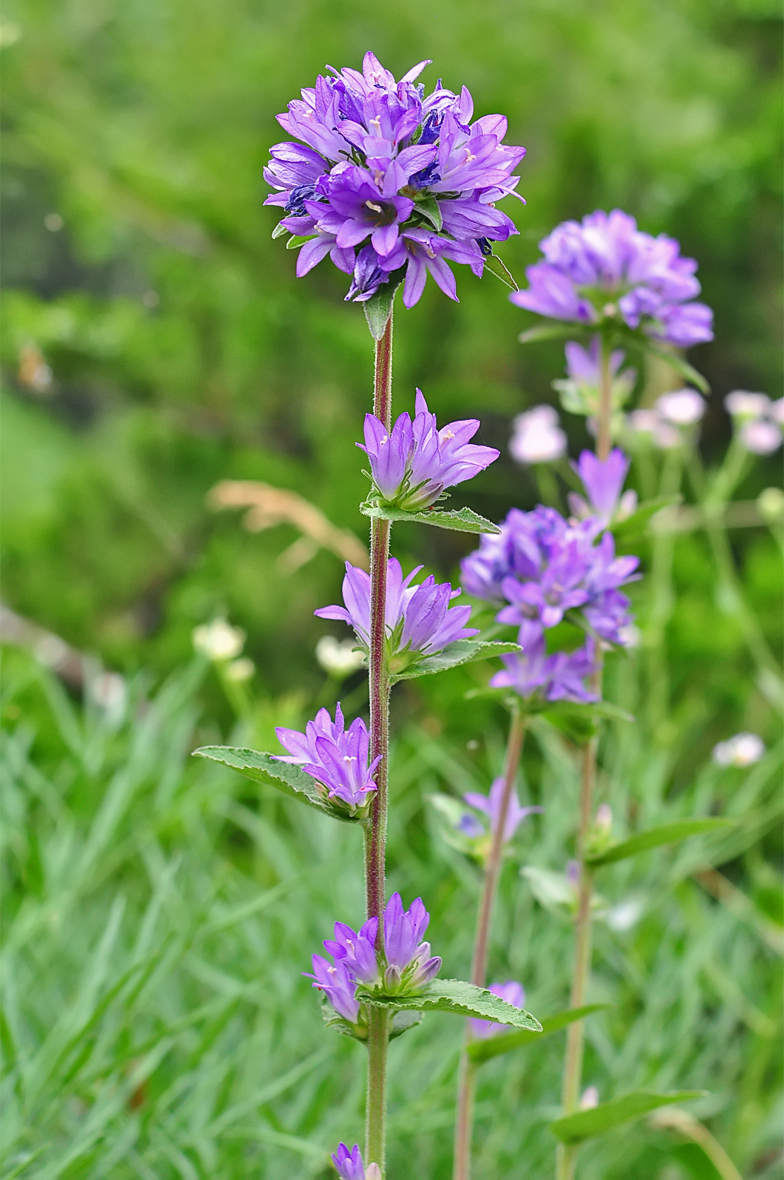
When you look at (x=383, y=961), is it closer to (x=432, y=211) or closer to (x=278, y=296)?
(x=432, y=211)

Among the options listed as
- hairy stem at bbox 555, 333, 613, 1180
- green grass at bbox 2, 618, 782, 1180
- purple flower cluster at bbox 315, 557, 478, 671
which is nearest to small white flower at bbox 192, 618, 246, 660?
green grass at bbox 2, 618, 782, 1180

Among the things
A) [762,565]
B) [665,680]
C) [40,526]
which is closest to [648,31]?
[762,565]

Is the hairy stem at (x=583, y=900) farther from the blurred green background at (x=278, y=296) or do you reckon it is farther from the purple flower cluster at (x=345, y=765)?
the blurred green background at (x=278, y=296)

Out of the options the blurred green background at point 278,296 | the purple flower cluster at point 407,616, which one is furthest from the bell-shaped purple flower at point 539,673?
the blurred green background at point 278,296

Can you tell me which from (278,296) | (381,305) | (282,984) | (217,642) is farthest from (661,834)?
(278,296)

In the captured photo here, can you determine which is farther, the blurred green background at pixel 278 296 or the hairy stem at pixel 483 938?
the blurred green background at pixel 278 296

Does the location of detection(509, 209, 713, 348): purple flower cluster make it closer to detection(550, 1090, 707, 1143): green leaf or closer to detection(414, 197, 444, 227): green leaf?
detection(414, 197, 444, 227): green leaf
